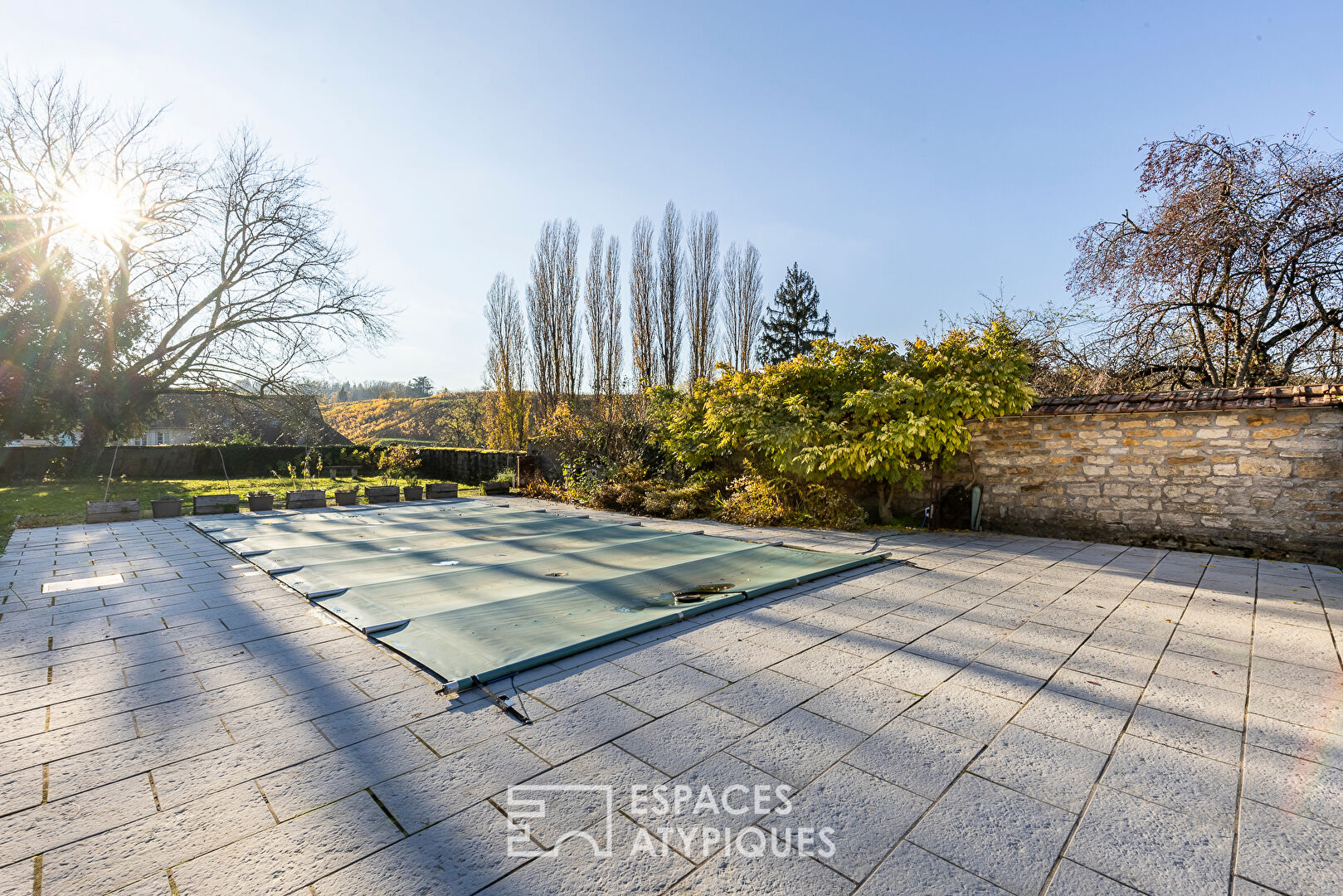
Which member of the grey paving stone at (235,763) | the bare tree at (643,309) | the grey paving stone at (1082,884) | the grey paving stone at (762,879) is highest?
the bare tree at (643,309)

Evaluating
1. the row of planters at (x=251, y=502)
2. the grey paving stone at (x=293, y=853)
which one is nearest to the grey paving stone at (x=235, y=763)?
the grey paving stone at (x=293, y=853)

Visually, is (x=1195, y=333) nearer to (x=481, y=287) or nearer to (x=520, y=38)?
(x=520, y=38)

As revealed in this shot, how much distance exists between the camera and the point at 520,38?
254 inches

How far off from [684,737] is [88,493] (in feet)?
49.9

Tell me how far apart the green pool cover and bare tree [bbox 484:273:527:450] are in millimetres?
10455

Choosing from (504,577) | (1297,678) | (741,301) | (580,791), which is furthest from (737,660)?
(741,301)

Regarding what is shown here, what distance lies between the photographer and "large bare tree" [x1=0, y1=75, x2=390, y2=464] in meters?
12.6

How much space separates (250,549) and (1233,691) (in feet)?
22.6

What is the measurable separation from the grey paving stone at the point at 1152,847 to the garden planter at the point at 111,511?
34.3 feet

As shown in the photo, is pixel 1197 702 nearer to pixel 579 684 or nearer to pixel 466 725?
pixel 579 684

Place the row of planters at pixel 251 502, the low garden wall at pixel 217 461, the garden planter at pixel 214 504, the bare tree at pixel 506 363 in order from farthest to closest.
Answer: the bare tree at pixel 506 363
the low garden wall at pixel 217 461
the garden planter at pixel 214 504
the row of planters at pixel 251 502

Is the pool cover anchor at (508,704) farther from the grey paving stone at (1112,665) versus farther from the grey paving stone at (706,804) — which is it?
the grey paving stone at (1112,665)

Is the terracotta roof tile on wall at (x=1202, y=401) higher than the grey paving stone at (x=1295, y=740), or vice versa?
the terracotta roof tile on wall at (x=1202, y=401)

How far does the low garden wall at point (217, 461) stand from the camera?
13.6 meters
